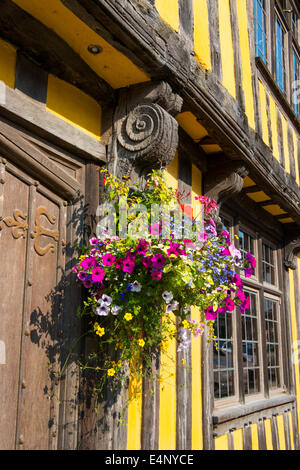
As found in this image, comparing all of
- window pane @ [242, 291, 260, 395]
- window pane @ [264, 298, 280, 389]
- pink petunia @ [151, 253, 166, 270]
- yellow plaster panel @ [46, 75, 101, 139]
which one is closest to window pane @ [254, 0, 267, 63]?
window pane @ [242, 291, 260, 395]

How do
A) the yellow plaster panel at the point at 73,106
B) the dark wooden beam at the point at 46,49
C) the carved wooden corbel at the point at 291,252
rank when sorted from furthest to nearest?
1. the carved wooden corbel at the point at 291,252
2. the yellow plaster panel at the point at 73,106
3. the dark wooden beam at the point at 46,49

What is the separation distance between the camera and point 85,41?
113 inches

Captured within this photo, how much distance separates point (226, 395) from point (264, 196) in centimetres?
236

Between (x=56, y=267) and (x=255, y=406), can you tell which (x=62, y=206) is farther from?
(x=255, y=406)

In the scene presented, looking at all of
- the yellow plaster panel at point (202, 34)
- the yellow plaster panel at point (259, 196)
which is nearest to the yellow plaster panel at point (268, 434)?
the yellow plaster panel at point (259, 196)

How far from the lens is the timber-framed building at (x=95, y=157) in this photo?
2.61 meters

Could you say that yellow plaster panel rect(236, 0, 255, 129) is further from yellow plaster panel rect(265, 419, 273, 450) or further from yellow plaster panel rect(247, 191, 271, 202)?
yellow plaster panel rect(265, 419, 273, 450)

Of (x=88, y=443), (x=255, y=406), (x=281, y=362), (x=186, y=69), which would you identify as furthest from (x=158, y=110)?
(x=281, y=362)

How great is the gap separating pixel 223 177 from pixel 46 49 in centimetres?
222

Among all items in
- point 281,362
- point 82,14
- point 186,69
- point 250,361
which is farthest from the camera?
point 281,362

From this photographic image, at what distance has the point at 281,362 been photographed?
6668 millimetres

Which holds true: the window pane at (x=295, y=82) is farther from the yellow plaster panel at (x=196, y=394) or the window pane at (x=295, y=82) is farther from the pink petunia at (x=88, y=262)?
the pink petunia at (x=88, y=262)

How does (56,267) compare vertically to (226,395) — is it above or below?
above

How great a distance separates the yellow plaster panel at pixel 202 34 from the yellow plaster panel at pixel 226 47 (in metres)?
0.37
